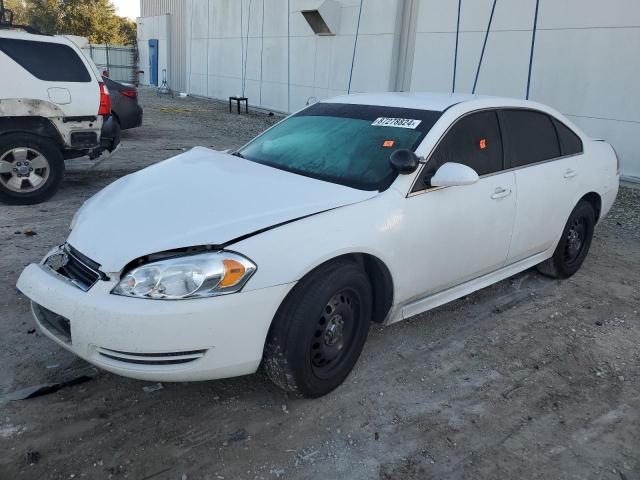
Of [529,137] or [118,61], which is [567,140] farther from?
[118,61]

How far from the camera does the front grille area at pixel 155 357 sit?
8.05 ft

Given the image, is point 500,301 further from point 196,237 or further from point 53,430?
point 53,430

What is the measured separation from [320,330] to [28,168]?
4968 mm

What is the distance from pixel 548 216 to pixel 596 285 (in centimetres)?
109

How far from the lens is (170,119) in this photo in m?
16.1

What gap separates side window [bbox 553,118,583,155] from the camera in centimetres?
447

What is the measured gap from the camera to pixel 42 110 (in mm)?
6184

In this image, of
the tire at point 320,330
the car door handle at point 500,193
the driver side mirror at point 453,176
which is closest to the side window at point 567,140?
the car door handle at point 500,193

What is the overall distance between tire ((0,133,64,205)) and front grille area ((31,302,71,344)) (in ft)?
13.1

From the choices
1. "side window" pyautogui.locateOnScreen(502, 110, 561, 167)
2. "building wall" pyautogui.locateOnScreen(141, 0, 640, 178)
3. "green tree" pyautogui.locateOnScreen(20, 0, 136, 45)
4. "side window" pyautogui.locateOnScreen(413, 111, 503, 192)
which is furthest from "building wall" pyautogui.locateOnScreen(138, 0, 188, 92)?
"side window" pyautogui.locateOnScreen(413, 111, 503, 192)

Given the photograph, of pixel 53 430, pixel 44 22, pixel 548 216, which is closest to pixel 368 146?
pixel 548 216

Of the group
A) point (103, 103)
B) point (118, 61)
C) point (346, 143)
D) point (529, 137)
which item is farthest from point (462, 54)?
point (118, 61)

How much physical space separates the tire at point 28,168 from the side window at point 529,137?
5.06 meters

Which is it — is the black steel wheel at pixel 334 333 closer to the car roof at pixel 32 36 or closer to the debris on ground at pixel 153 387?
the debris on ground at pixel 153 387
